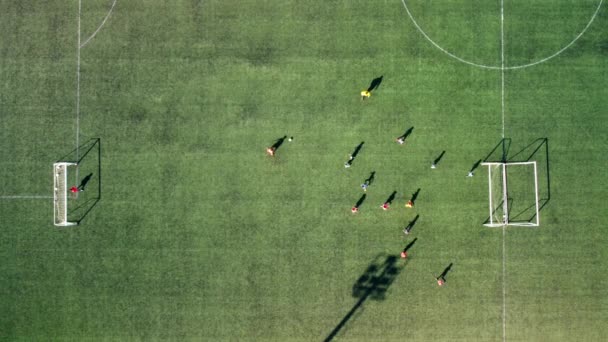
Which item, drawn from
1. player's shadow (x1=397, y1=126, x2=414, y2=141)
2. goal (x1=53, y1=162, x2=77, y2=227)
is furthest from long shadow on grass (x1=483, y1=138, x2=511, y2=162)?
goal (x1=53, y1=162, x2=77, y2=227)

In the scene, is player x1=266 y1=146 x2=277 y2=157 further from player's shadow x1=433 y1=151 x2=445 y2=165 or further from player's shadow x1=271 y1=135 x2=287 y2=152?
player's shadow x1=433 y1=151 x2=445 y2=165

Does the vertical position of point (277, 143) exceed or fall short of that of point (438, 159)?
it exceeds it

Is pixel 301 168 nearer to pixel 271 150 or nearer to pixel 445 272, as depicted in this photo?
pixel 271 150

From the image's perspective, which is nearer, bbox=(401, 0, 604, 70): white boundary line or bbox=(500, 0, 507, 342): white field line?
bbox=(500, 0, 507, 342): white field line

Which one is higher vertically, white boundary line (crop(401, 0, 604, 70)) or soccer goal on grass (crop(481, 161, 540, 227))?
white boundary line (crop(401, 0, 604, 70))

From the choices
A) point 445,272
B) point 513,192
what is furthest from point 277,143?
point 513,192
